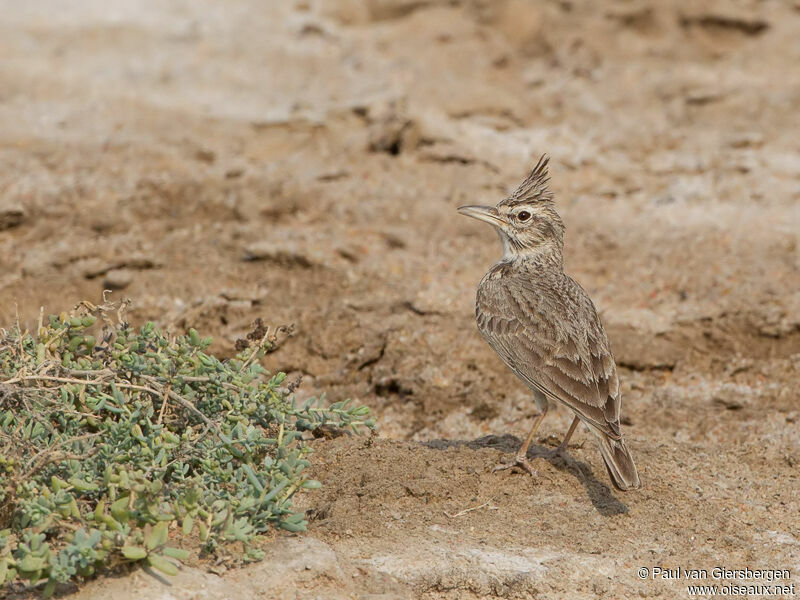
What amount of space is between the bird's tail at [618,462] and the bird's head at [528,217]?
1761 mm

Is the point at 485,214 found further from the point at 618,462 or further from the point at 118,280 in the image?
the point at 118,280

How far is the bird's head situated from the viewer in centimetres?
630

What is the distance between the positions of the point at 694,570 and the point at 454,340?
299 centimetres

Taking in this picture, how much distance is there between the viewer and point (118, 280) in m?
7.59

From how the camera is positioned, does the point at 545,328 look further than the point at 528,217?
No

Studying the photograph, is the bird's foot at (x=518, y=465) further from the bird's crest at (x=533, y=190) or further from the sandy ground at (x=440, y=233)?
the bird's crest at (x=533, y=190)

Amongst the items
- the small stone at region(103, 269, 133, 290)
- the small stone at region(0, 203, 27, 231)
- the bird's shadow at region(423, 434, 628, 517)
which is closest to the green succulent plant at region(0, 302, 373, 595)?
the bird's shadow at region(423, 434, 628, 517)

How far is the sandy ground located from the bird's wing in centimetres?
40

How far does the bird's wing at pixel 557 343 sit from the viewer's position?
5.09 metres

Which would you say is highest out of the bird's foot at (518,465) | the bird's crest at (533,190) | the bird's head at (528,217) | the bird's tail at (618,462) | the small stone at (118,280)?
the bird's crest at (533,190)

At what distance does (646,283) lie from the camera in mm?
7914

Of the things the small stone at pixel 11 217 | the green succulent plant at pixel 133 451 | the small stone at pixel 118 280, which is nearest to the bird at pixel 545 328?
the green succulent plant at pixel 133 451

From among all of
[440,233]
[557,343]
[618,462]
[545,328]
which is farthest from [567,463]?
[440,233]

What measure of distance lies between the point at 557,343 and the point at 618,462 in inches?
34.4
